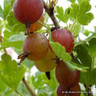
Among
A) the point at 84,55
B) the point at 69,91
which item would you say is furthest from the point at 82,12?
the point at 69,91

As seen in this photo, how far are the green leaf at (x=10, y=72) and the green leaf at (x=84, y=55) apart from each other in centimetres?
25

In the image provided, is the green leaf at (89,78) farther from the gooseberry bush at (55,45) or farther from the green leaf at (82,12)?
the green leaf at (82,12)

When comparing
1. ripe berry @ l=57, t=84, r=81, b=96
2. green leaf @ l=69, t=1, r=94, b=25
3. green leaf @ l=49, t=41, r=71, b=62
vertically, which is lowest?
ripe berry @ l=57, t=84, r=81, b=96

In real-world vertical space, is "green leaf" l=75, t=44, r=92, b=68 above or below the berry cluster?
below

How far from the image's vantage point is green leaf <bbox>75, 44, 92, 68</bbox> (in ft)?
2.29

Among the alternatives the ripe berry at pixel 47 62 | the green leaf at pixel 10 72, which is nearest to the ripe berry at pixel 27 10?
the ripe berry at pixel 47 62

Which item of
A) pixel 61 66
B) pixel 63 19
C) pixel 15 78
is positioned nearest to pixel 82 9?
pixel 63 19

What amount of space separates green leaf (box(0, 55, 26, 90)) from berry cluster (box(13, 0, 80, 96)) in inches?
8.5

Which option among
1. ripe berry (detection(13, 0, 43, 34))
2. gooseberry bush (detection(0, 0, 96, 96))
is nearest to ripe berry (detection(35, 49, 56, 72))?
gooseberry bush (detection(0, 0, 96, 96))

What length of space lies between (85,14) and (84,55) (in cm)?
13

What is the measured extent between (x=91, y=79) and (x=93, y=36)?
0.55 ft

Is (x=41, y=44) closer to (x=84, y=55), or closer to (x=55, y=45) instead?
(x=55, y=45)

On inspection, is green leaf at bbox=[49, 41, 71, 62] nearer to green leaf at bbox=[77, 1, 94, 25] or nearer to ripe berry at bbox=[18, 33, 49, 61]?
ripe berry at bbox=[18, 33, 49, 61]

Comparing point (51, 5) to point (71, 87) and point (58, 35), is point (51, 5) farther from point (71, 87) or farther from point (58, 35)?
point (71, 87)
